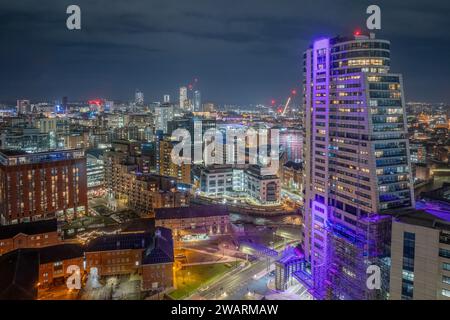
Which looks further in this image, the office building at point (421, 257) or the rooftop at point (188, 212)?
the rooftop at point (188, 212)

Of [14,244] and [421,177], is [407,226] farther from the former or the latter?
[421,177]

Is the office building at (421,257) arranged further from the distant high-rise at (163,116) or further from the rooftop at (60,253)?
the distant high-rise at (163,116)

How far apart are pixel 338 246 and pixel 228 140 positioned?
2561 cm

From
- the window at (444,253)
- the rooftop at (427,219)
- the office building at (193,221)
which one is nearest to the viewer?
the window at (444,253)

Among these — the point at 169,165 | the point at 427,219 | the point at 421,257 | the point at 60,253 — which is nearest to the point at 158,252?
the point at 60,253

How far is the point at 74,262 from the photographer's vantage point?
1567 centimetres

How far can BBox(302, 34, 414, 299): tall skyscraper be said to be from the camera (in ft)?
42.7

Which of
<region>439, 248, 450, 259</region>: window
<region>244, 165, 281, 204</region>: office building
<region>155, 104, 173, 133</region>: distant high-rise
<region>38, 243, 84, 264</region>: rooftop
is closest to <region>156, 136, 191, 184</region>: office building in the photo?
<region>244, 165, 281, 204</region>: office building

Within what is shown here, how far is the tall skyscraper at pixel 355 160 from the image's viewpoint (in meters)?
13.0

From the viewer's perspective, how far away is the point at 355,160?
13898 millimetres

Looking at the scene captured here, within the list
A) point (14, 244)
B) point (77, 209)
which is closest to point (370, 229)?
point (14, 244)

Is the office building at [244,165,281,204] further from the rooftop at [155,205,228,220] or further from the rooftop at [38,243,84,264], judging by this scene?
the rooftop at [38,243,84,264]

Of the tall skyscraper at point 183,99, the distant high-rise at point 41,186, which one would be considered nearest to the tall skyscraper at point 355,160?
the distant high-rise at point 41,186

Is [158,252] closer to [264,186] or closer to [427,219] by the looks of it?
[427,219]
